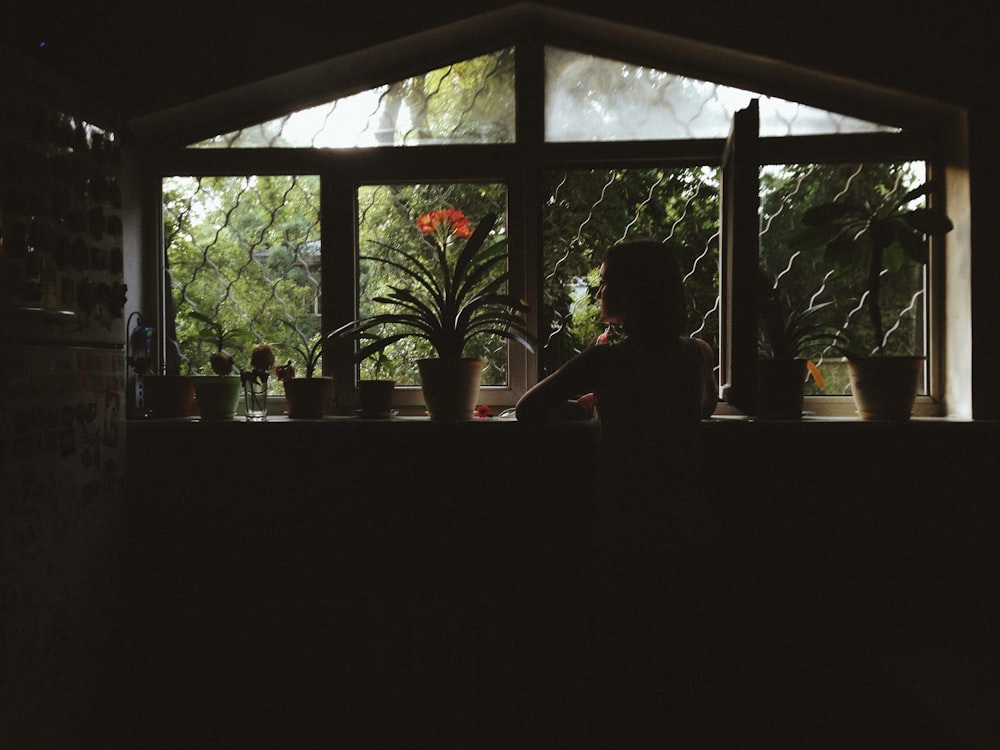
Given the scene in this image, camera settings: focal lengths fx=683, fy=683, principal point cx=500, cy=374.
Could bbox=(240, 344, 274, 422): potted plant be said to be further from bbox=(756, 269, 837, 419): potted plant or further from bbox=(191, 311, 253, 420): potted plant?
bbox=(756, 269, 837, 419): potted plant

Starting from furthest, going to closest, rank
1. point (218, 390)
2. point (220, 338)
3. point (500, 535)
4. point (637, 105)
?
point (637, 105)
point (220, 338)
point (218, 390)
point (500, 535)

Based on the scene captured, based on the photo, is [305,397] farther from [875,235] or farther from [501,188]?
[875,235]

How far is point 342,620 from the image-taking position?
193cm

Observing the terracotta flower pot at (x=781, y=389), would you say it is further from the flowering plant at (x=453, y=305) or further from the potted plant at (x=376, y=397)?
the potted plant at (x=376, y=397)

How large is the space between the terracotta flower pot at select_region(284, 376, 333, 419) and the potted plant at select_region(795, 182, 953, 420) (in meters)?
1.51

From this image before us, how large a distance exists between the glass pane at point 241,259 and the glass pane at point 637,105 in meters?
0.89

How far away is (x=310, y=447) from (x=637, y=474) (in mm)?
967

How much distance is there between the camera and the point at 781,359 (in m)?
1.98

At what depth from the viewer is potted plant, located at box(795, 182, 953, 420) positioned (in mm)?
1921

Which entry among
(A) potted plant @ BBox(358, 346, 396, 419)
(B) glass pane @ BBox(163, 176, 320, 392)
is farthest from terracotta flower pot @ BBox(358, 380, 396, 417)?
(B) glass pane @ BBox(163, 176, 320, 392)

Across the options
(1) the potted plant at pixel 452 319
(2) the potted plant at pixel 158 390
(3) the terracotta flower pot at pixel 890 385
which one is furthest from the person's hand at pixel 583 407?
(2) the potted plant at pixel 158 390

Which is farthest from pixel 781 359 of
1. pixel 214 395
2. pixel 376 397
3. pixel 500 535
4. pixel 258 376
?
pixel 214 395

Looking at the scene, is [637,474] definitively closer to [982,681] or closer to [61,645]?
[982,681]

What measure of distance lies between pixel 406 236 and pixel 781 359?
4.14 feet
